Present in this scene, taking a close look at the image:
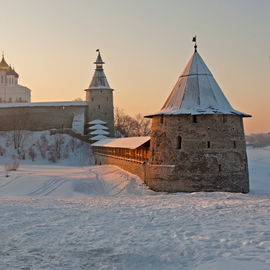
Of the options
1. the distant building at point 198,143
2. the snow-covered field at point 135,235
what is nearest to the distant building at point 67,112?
the distant building at point 198,143

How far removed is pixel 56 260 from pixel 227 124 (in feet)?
34.9

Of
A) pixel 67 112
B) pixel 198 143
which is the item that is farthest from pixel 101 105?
pixel 198 143

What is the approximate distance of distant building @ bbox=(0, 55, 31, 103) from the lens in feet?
165

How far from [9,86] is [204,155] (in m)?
44.1

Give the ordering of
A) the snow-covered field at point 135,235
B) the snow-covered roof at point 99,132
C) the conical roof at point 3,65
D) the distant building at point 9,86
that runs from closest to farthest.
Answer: the snow-covered field at point 135,235
the snow-covered roof at point 99,132
the distant building at point 9,86
the conical roof at point 3,65

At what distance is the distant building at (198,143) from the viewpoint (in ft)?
43.2

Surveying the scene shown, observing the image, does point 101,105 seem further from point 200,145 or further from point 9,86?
point 200,145

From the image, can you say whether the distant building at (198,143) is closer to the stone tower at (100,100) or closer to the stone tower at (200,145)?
the stone tower at (200,145)

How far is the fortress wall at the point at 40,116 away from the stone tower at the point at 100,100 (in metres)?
1.12

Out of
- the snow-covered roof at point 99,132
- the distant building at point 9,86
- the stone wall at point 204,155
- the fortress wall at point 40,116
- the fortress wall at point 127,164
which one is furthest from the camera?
the distant building at point 9,86

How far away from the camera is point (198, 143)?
13266 millimetres

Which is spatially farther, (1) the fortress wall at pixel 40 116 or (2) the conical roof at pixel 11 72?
(2) the conical roof at pixel 11 72

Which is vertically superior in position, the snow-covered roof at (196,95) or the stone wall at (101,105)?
the stone wall at (101,105)

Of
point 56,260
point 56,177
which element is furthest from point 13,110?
point 56,260
